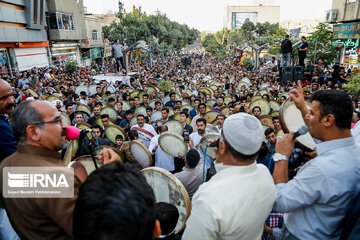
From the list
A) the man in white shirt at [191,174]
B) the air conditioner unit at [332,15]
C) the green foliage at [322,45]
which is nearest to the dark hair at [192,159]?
the man in white shirt at [191,174]

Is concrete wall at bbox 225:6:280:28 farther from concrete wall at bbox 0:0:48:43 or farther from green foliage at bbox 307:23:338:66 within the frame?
green foliage at bbox 307:23:338:66

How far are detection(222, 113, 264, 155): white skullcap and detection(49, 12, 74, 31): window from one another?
31941 mm

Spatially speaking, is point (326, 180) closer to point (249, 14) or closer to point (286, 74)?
point (286, 74)

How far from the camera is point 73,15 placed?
3117cm

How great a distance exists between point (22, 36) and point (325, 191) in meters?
26.8

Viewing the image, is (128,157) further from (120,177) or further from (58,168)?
(120,177)

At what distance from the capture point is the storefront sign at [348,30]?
19.8 metres

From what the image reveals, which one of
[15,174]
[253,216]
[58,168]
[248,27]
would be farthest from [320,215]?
[248,27]

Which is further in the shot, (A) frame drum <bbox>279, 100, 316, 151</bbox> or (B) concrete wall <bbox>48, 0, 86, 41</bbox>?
(B) concrete wall <bbox>48, 0, 86, 41</bbox>

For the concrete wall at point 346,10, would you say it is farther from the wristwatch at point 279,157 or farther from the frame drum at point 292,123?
the wristwatch at point 279,157

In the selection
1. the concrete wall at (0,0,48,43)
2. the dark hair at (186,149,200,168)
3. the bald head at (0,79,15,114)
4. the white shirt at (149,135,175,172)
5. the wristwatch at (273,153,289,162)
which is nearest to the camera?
the wristwatch at (273,153,289,162)

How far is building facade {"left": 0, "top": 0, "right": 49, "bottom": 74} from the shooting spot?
19561mm

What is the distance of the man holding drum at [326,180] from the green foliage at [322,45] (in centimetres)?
1424

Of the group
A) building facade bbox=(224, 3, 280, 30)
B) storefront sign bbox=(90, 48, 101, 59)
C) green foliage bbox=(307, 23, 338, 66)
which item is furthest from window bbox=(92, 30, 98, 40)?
building facade bbox=(224, 3, 280, 30)
